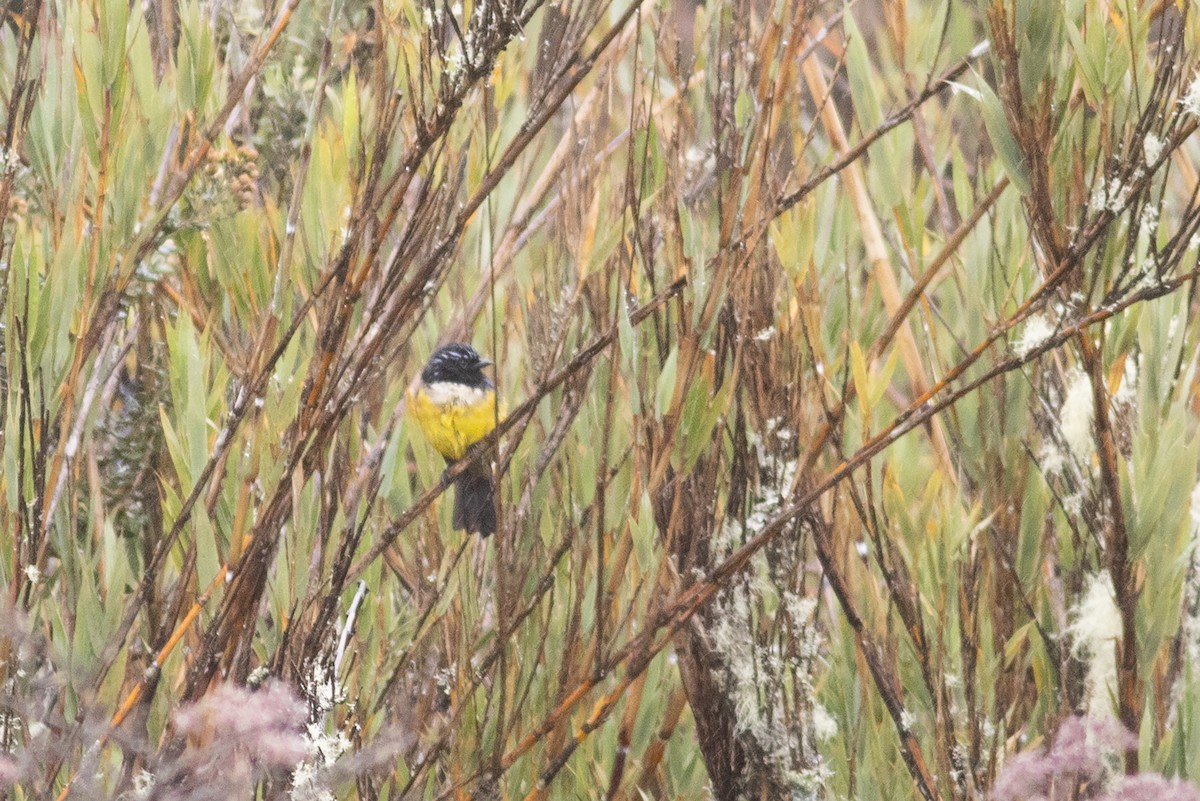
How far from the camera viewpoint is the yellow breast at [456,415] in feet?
9.10

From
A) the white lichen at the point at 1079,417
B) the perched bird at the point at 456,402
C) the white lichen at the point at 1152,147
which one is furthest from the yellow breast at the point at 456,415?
the white lichen at the point at 1152,147

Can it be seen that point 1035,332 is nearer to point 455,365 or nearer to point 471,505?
point 471,505

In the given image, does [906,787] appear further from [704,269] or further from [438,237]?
[438,237]

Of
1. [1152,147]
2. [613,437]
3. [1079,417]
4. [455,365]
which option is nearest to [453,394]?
[455,365]

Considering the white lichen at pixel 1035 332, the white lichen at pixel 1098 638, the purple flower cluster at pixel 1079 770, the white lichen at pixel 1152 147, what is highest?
the white lichen at pixel 1152 147

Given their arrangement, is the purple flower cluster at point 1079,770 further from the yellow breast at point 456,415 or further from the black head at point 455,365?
the yellow breast at point 456,415

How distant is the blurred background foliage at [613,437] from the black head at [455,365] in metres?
0.39

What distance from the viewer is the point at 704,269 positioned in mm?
1269

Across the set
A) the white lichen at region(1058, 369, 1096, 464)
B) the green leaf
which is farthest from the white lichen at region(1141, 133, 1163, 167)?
the white lichen at region(1058, 369, 1096, 464)

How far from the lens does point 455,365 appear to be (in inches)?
105

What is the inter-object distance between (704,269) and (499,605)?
38 cm

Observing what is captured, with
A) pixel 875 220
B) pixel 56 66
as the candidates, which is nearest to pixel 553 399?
pixel 875 220

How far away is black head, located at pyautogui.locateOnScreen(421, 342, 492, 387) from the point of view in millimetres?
2367

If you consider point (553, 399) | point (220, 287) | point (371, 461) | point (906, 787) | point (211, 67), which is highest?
point (211, 67)
